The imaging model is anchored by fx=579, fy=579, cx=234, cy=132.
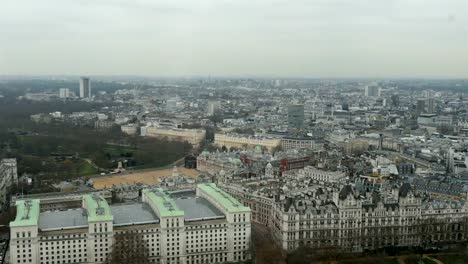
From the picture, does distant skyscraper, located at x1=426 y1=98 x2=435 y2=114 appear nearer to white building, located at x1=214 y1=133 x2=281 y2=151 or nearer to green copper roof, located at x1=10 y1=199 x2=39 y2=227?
white building, located at x1=214 y1=133 x2=281 y2=151

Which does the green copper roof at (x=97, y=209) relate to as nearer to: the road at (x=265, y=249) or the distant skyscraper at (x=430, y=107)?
the road at (x=265, y=249)

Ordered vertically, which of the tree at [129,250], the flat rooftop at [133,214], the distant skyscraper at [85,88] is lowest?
the tree at [129,250]

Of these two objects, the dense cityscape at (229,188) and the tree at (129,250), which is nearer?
the tree at (129,250)

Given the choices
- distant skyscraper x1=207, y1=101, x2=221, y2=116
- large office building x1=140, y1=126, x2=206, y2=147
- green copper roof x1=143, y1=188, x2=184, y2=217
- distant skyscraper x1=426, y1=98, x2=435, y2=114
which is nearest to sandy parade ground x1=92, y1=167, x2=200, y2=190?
green copper roof x1=143, y1=188, x2=184, y2=217

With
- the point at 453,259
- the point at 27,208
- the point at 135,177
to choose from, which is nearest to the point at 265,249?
the point at 453,259

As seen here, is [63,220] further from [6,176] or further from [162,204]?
[6,176]

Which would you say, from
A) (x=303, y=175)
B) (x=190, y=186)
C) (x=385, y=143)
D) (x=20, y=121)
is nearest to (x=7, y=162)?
(x=190, y=186)

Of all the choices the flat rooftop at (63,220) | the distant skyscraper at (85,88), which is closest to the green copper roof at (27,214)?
the flat rooftop at (63,220)
